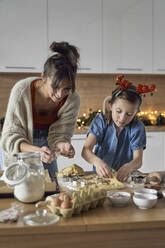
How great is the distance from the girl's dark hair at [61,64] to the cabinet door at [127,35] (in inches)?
70.9

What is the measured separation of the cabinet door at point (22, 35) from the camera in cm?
300

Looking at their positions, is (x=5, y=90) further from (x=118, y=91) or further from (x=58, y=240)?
(x=58, y=240)

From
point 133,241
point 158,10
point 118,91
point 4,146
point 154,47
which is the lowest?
point 133,241

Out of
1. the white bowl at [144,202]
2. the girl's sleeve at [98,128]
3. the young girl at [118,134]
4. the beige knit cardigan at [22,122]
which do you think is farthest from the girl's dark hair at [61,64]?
the white bowl at [144,202]

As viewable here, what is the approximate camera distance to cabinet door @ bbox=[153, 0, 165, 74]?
130 inches

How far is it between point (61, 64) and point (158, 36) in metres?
2.29

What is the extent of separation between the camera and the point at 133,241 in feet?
2.91

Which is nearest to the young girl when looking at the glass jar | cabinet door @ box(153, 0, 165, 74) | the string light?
the glass jar

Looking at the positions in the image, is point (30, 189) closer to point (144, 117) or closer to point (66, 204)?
point (66, 204)

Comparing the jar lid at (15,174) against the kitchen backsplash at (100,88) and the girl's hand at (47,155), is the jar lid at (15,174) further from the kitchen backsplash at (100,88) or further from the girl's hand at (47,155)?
the kitchen backsplash at (100,88)

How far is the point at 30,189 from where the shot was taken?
102 centimetres

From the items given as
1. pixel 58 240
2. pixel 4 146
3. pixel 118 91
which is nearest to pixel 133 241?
pixel 58 240

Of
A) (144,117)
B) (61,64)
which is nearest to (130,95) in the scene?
(61,64)

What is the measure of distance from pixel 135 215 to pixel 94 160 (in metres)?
0.69
